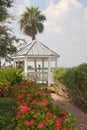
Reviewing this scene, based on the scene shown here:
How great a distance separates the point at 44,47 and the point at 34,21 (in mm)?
21459

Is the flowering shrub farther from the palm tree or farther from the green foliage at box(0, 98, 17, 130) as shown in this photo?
the palm tree

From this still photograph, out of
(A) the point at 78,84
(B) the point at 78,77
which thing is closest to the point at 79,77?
(B) the point at 78,77

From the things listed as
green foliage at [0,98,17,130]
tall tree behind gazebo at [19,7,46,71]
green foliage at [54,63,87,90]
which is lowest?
green foliage at [0,98,17,130]

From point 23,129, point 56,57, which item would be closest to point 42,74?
point 56,57

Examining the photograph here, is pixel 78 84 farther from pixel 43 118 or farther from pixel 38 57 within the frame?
pixel 38 57

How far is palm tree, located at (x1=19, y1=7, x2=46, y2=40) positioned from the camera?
162 feet

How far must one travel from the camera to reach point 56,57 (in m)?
29.1

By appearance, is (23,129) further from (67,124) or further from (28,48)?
(28,48)

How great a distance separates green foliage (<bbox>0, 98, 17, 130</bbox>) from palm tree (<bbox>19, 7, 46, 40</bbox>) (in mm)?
39438

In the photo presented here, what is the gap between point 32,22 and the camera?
50.2 m

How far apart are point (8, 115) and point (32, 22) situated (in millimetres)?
41843

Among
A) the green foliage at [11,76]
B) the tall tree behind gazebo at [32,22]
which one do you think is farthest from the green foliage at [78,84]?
the tall tree behind gazebo at [32,22]

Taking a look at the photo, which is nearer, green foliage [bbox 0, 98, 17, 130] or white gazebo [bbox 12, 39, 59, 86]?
green foliage [bbox 0, 98, 17, 130]

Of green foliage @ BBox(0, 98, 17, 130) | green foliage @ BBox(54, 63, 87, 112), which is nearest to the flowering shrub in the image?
green foliage @ BBox(0, 98, 17, 130)
